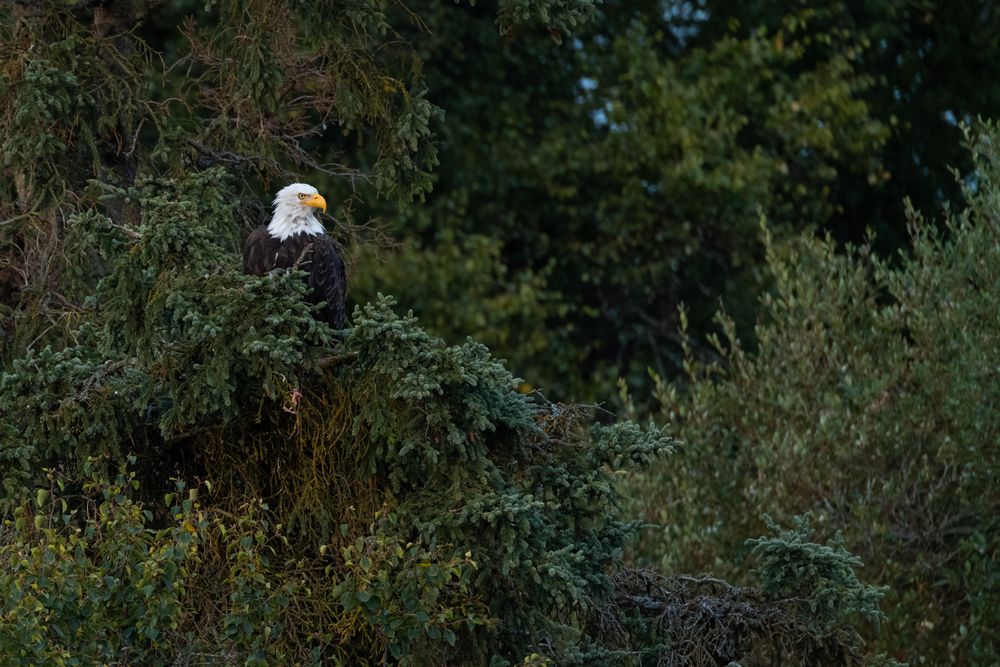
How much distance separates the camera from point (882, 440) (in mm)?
11516

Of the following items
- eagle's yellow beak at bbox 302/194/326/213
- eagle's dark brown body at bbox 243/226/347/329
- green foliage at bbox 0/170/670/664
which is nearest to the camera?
green foliage at bbox 0/170/670/664

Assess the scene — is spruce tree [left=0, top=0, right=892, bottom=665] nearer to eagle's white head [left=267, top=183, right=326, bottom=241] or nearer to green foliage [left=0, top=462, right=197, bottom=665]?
green foliage [left=0, top=462, right=197, bottom=665]

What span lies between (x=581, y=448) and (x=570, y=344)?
1201cm

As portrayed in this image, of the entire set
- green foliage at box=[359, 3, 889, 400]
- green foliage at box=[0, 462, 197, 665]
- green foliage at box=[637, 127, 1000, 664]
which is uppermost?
green foliage at box=[359, 3, 889, 400]

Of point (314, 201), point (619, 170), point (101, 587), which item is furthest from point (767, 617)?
point (619, 170)

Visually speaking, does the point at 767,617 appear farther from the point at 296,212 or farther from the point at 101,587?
the point at 296,212

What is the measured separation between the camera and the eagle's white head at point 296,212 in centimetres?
891

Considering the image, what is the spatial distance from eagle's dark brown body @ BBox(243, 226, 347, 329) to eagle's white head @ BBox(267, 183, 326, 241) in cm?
6

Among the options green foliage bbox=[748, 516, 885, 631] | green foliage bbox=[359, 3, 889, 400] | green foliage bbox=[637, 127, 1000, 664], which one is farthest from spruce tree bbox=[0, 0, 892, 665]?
green foliage bbox=[359, 3, 889, 400]

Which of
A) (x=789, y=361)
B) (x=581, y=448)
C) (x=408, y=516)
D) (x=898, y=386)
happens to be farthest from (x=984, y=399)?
Answer: (x=408, y=516)

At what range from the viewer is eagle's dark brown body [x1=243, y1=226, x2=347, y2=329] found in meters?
8.53

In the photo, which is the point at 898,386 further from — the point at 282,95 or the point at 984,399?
the point at 282,95

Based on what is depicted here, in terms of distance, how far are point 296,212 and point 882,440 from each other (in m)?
4.71

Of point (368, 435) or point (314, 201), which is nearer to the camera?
point (368, 435)
